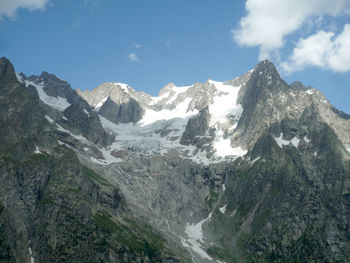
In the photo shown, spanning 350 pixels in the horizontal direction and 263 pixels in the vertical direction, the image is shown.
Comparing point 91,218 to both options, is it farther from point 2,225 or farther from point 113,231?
point 2,225

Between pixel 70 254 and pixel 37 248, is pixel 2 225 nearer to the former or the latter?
pixel 37 248

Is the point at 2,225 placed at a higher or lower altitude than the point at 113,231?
lower

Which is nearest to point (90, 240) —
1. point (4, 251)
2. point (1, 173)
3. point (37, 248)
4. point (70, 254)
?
point (70, 254)

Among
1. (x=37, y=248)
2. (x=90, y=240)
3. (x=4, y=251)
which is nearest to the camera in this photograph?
(x=4, y=251)

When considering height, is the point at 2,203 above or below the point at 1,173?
below

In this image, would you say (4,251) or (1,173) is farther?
(1,173)

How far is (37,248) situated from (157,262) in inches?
2358

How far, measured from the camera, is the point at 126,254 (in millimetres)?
189375

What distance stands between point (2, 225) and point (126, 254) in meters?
59.8

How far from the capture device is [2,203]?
182m

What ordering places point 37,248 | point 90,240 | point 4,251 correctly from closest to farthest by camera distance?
1. point 4,251
2. point 37,248
3. point 90,240

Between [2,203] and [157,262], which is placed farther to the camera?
[157,262]

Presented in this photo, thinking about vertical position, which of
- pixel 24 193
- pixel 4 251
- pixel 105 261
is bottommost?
pixel 4 251

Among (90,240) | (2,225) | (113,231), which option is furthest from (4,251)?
(113,231)
